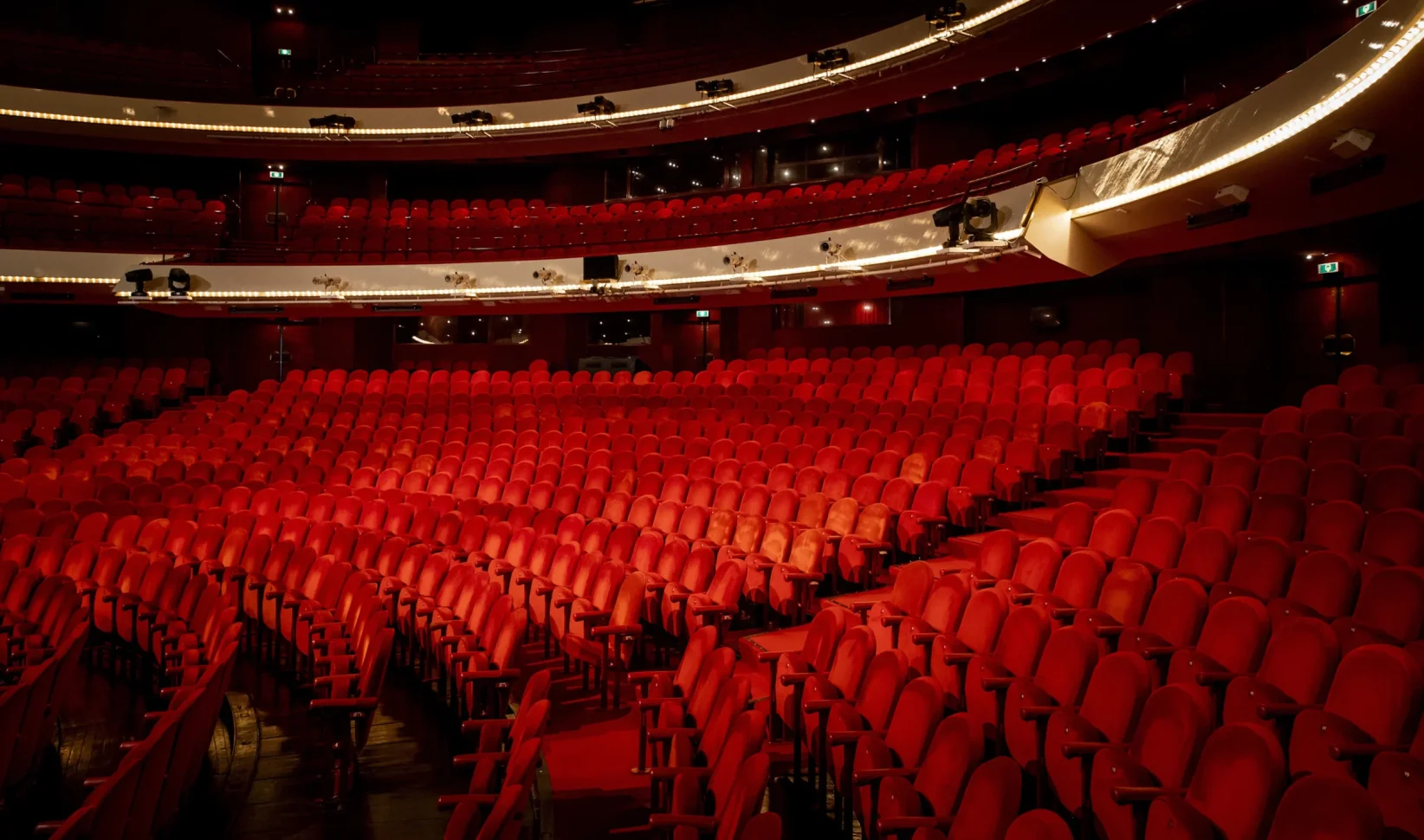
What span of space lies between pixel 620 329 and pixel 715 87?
2170 millimetres

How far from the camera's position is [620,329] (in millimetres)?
8125

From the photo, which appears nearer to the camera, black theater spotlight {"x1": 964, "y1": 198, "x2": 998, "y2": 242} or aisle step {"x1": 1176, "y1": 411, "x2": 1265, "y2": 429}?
aisle step {"x1": 1176, "y1": 411, "x2": 1265, "y2": 429}

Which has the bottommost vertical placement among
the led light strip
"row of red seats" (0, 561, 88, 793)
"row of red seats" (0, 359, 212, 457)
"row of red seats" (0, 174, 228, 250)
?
"row of red seats" (0, 561, 88, 793)

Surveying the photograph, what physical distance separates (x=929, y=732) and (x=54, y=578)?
2916 mm

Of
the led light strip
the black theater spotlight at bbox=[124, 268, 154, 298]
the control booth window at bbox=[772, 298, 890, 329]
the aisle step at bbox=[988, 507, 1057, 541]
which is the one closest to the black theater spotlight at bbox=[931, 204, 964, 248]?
the aisle step at bbox=[988, 507, 1057, 541]

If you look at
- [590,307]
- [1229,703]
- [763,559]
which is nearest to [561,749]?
[763,559]

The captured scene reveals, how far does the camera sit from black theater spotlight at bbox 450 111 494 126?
7.93 metres

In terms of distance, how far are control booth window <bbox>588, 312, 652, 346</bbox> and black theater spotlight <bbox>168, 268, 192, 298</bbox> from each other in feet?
10.2

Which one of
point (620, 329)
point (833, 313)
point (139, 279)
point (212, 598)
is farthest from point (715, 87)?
point (212, 598)

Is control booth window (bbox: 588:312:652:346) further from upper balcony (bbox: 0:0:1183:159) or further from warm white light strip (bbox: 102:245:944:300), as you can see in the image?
upper balcony (bbox: 0:0:1183:159)

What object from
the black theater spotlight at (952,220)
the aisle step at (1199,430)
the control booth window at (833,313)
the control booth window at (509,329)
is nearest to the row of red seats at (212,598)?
the black theater spotlight at (952,220)

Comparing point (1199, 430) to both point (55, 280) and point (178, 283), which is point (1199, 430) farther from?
point (55, 280)

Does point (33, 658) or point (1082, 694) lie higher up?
point (1082, 694)

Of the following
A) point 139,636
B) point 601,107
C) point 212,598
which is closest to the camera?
point 212,598
